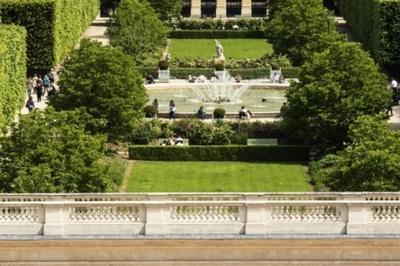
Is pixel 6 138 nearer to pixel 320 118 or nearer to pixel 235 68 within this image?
pixel 320 118

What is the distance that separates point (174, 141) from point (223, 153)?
3.15 m

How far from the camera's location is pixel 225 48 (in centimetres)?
10212

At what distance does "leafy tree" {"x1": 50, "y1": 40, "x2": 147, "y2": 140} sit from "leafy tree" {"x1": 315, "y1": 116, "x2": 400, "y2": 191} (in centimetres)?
1552

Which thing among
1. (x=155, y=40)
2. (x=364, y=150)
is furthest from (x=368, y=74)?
(x=155, y=40)

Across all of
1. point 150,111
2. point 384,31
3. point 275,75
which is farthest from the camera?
point 384,31

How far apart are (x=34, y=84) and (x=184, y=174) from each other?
2248cm

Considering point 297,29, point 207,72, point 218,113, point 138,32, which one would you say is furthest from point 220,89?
point 138,32

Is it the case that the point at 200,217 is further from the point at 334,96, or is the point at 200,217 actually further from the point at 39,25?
the point at 39,25

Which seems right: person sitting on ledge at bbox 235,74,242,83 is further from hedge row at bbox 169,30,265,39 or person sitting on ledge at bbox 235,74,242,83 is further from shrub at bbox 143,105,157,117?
hedge row at bbox 169,30,265,39

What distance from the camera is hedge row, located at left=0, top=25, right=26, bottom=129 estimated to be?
63062mm

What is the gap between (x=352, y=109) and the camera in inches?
2254

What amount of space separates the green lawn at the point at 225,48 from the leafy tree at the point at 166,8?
369 cm

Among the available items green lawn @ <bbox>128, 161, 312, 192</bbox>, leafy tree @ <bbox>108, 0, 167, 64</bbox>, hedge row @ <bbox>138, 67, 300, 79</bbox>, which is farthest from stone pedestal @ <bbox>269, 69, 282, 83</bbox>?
green lawn @ <bbox>128, 161, 312, 192</bbox>


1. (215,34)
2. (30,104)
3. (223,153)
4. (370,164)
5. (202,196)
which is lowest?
(215,34)
